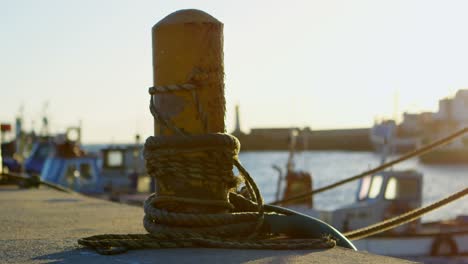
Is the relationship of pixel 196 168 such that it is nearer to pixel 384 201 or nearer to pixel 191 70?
pixel 191 70

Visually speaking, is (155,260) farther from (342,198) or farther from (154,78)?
(342,198)

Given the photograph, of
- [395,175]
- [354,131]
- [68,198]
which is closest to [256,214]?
[68,198]

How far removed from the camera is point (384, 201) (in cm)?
1852

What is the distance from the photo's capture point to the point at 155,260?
3.55 m

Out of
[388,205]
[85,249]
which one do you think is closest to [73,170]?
[388,205]

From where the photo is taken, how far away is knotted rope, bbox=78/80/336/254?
3.87 m

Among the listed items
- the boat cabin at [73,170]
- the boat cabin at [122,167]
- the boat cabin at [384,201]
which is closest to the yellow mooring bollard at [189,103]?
the boat cabin at [384,201]

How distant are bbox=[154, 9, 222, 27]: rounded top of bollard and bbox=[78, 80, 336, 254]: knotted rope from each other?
341mm

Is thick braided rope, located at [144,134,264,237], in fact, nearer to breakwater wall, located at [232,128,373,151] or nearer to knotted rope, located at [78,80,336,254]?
knotted rope, located at [78,80,336,254]

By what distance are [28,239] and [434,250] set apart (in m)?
13.2

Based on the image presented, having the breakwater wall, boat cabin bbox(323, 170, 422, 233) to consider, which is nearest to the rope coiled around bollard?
boat cabin bbox(323, 170, 422, 233)

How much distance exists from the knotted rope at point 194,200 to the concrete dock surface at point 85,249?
2.4 inches

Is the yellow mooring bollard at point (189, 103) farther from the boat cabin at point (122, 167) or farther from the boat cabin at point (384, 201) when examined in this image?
the boat cabin at point (122, 167)

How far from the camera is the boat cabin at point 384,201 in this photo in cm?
1844
